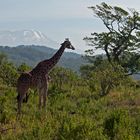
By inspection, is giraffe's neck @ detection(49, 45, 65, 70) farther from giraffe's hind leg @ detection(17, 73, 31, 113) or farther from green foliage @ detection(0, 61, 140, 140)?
green foliage @ detection(0, 61, 140, 140)

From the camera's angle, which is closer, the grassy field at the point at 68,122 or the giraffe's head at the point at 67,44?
the grassy field at the point at 68,122

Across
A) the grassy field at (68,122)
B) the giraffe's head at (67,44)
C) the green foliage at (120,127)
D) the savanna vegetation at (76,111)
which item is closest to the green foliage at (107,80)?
the savanna vegetation at (76,111)

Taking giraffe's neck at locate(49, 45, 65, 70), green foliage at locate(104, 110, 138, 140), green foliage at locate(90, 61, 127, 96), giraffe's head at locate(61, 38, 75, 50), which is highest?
giraffe's head at locate(61, 38, 75, 50)

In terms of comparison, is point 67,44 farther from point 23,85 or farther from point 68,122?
point 68,122

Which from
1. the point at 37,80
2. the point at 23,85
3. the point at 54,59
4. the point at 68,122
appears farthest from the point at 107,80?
the point at 68,122

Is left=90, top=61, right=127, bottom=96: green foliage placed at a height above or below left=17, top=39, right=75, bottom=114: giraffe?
below

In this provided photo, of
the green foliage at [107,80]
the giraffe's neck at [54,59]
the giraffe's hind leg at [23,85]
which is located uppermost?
the giraffe's neck at [54,59]

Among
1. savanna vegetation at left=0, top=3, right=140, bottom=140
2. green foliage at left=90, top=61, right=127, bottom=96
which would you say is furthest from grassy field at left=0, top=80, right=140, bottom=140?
green foliage at left=90, top=61, right=127, bottom=96

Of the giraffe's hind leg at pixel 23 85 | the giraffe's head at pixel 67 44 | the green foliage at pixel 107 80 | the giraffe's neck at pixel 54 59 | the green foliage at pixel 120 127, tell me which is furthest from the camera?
the green foliage at pixel 107 80

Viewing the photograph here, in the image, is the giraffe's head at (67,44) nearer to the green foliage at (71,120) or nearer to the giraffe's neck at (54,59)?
the giraffe's neck at (54,59)

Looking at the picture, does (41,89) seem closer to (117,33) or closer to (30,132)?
(30,132)

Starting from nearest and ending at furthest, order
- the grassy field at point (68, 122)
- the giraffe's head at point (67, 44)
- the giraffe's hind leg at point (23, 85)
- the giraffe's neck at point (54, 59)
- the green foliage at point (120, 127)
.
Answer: the grassy field at point (68, 122) < the green foliage at point (120, 127) < the giraffe's hind leg at point (23, 85) < the giraffe's neck at point (54, 59) < the giraffe's head at point (67, 44)

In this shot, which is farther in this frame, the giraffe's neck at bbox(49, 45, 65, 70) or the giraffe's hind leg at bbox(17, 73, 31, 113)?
the giraffe's neck at bbox(49, 45, 65, 70)

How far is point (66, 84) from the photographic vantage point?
27594 millimetres
